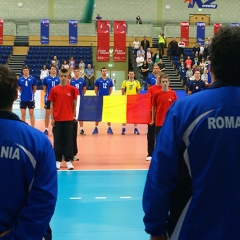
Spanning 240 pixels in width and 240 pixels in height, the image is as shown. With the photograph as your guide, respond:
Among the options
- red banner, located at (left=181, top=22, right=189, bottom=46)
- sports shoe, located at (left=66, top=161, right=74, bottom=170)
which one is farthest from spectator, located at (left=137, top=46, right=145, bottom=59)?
sports shoe, located at (left=66, top=161, right=74, bottom=170)

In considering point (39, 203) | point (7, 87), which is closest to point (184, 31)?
point (7, 87)

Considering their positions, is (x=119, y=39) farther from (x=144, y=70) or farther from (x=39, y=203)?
(x=39, y=203)

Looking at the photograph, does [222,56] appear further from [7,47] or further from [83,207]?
[7,47]

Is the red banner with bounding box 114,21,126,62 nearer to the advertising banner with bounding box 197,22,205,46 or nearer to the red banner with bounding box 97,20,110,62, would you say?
the red banner with bounding box 97,20,110,62

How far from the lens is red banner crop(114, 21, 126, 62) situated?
24609 millimetres

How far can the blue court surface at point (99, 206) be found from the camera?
4801 millimetres

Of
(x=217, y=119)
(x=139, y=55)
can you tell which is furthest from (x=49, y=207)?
(x=139, y=55)

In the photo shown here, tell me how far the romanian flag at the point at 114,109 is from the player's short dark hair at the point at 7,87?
882 centimetres

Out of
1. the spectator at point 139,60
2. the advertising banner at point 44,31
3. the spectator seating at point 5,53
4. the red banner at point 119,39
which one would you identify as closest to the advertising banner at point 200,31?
the spectator at point 139,60

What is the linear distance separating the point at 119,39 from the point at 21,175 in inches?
905

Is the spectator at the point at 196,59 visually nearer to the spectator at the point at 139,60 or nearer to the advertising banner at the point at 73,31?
the spectator at the point at 139,60

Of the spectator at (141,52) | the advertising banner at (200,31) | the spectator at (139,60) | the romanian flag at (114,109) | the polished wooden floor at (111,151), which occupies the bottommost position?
the polished wooden floor at (111,151)

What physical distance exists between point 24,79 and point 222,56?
1185cm

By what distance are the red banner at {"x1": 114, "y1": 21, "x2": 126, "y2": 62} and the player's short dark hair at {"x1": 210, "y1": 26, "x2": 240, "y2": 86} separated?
75.1ft
